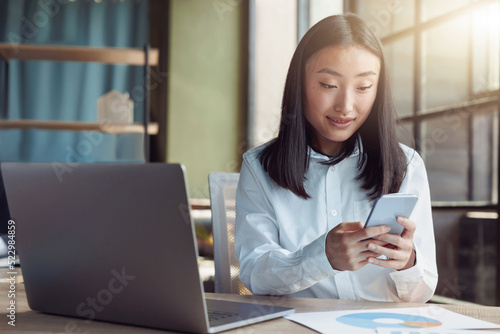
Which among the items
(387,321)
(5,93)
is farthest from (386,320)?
(5,93)

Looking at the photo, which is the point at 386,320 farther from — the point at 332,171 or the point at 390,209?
the point at 332,171

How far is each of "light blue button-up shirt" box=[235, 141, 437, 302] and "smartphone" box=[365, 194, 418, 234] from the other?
0.73ft

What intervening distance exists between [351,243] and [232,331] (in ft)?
0.81

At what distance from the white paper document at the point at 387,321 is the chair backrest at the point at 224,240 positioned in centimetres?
48

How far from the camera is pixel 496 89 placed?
1763 millimetres

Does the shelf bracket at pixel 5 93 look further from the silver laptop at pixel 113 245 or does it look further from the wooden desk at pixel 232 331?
the silver laptop at pixel 113 245

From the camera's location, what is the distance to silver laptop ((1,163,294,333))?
2.16 ft

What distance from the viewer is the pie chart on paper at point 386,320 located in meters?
0.77

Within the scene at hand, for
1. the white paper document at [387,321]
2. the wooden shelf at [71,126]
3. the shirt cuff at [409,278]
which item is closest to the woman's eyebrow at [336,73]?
the shirt cuff at [409,278]

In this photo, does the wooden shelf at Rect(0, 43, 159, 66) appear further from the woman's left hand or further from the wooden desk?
the woman's left hand

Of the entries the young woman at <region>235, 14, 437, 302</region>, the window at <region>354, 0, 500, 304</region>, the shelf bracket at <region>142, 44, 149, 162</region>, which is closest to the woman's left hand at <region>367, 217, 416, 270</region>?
the young woman at <region>235, 14, 437, 302</region>

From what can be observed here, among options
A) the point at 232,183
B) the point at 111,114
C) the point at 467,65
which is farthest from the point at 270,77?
the point at 232,183

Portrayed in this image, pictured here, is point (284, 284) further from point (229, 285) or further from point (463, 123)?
point (463, 123)

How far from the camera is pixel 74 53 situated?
11.7 ft
